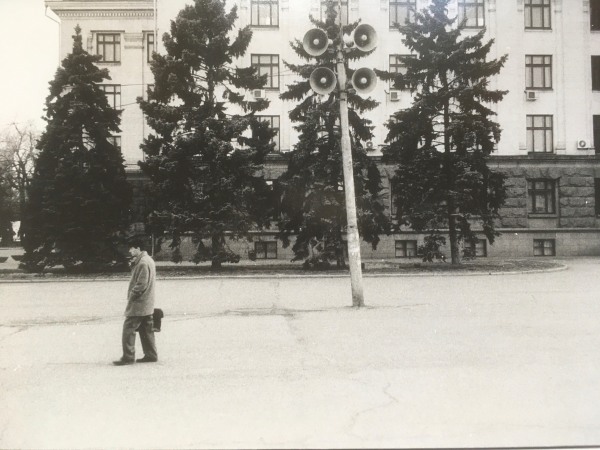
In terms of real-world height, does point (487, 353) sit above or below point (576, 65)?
below

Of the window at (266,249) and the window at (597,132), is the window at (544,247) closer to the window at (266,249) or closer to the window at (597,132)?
the window at (597,132)

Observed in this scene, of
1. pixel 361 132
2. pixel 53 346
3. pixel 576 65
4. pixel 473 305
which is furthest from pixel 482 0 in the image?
pixel 53 346

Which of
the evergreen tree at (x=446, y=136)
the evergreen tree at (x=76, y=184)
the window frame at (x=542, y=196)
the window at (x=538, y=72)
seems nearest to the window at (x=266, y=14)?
the evergreen tree at (x=446, y=136)

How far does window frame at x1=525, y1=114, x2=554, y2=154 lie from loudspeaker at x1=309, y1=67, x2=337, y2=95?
22.5 meters

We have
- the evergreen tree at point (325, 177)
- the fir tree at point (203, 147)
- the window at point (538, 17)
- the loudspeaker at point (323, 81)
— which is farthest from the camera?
the window at point (538, 17)

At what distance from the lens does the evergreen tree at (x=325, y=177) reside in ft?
79.6

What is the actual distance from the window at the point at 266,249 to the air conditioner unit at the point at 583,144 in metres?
16.4

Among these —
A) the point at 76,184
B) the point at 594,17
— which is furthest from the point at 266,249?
the point at 594,17

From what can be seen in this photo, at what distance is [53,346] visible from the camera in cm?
1002

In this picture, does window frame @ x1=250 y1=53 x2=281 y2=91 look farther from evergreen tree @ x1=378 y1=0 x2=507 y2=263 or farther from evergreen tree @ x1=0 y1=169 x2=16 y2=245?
evergreen tree @ x1=0 y1=169 x2=16 y2=245

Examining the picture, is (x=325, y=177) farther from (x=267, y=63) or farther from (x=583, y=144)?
(x=583, y=144)

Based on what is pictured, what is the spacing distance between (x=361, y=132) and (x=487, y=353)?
56.2 ft

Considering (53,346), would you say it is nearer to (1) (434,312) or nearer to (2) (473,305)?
(1) (434,312)

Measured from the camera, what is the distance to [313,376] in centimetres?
746
